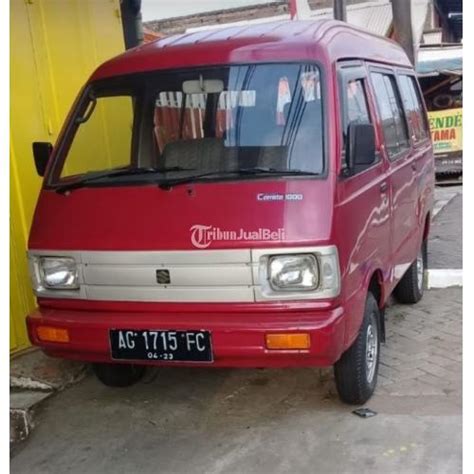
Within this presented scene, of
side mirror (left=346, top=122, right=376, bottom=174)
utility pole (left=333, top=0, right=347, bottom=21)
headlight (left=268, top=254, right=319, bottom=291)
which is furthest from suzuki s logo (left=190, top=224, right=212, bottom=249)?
utility pole (left=333, top=0, right=347, bottom=21)

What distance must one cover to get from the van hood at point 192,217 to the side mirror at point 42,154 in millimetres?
524

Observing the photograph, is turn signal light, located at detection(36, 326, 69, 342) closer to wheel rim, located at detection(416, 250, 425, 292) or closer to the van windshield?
the van windshield

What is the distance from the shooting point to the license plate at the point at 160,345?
10.7 feet

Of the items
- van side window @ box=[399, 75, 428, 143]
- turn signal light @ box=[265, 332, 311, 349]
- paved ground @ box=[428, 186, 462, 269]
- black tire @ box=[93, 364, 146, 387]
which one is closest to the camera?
turn signal light @ box=[265, 332, 311, 349]

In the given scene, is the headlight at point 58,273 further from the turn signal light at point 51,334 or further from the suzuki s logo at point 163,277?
the suzuki s logo at point 163,277

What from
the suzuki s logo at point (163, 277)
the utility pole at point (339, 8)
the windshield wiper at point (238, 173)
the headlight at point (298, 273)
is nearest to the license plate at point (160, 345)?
the suzuki s logo at point (163, 277)

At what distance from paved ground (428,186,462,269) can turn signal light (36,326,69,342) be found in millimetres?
4507

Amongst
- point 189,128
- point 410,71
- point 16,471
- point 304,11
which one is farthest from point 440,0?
point 16,471

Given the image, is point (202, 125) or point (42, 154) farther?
point (42, 154)

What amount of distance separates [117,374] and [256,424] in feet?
3.59

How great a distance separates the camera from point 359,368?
146 inches

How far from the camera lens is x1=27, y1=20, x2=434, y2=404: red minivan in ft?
10.5

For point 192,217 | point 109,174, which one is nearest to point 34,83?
point 109,174

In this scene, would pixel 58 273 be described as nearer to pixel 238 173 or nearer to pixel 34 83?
pixel 238 173
